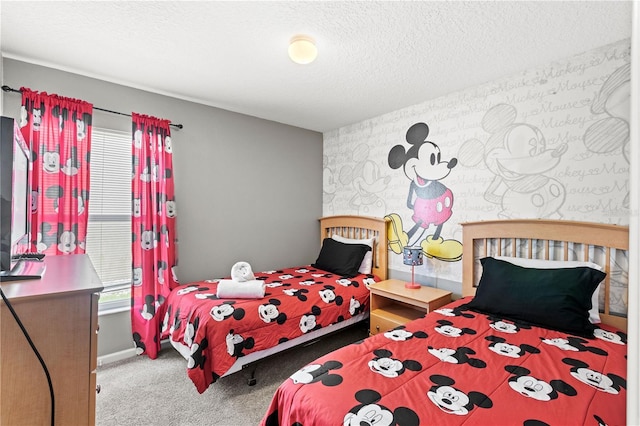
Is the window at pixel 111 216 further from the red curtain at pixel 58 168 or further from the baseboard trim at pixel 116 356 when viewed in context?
the baseboard trim at pixel 116 356

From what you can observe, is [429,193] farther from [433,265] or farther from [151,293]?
[151,293]

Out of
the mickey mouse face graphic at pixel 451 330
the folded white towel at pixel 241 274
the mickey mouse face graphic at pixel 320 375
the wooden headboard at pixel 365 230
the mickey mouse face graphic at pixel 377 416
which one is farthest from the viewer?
the wooden headboard at pixel 365 230

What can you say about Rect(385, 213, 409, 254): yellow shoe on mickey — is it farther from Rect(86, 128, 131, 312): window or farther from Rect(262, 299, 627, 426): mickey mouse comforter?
Rect(86, 128, 131, 312): window

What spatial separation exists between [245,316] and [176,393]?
732mm

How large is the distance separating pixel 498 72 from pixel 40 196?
12.2ft

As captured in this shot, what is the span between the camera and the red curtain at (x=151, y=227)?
2.71 meters

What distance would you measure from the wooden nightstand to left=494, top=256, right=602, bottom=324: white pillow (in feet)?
2.08

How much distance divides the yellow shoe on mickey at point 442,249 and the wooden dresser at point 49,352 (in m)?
2.70

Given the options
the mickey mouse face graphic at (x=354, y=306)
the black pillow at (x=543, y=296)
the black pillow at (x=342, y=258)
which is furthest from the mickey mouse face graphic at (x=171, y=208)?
the black pillow at (x=543, y=296)

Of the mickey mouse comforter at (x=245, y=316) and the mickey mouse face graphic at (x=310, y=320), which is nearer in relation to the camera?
the mickey mouse comforter at (x=245, y=316)

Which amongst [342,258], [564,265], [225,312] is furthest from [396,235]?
[225,312]

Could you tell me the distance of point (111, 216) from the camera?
2.69 meters

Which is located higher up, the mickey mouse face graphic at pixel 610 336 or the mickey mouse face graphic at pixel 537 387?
the mickey mouse face graphic at pixel 610 336

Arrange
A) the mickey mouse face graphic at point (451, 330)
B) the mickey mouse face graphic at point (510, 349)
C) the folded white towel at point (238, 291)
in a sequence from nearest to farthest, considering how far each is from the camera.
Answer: the mickey mouse face graphic at point (510, 349), the mickey mouse face graphic at point (451, 330), the folded white towel at point (238, 291)
